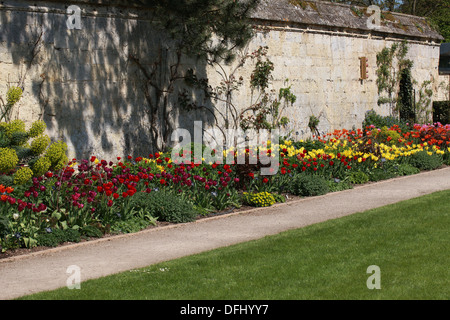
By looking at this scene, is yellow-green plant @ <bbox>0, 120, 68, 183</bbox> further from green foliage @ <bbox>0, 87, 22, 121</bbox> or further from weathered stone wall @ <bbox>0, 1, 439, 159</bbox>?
weathered stone wall @ <bbox>0, 1, 439, 159</bbox>

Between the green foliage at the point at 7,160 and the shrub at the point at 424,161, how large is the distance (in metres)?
8.47

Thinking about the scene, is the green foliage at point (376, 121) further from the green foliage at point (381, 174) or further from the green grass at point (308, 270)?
the green grass at point (308, 270)

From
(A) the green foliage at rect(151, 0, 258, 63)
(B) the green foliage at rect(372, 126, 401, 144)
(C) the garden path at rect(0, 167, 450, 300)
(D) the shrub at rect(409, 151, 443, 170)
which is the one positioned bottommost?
(C) the garden path at rect(0, 167, 450, 300)

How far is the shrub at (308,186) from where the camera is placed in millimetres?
→ 10408

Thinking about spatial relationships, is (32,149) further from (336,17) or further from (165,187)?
(336,17)

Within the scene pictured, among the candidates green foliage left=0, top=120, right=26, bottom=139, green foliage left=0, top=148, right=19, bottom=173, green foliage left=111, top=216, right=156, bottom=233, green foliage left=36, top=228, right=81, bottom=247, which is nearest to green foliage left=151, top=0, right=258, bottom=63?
green foliage left=0, top=120, right=26, bottom=139

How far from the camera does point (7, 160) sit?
7.68 meters

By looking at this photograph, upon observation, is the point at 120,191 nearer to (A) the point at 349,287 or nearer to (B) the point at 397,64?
(A) the point at 349,287

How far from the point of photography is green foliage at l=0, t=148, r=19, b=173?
7.66 metres

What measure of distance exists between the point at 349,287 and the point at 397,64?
537 inches

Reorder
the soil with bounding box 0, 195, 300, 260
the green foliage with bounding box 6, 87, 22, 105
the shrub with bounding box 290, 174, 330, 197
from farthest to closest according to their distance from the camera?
the shrub with bounding box 290, 174, 330, 197 → the green foliage with bounding box 6, 87, 22, 105 → the soil with bounding box 0, 195, 300, 260

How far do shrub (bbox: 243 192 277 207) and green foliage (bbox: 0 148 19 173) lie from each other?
3517 mm

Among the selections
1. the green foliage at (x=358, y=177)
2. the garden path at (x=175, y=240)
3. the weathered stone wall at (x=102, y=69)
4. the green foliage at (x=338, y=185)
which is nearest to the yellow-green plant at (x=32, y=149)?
the weathered stone wall at (x=102, y=69)
